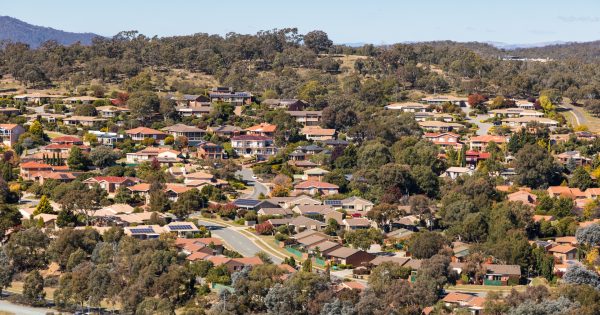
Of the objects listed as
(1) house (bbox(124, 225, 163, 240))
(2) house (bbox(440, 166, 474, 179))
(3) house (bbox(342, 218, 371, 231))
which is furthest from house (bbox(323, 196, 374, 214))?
(1) house (bbox(124, 225, 163, 240))

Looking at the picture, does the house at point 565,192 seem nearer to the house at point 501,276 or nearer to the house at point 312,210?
the house at point 312,210

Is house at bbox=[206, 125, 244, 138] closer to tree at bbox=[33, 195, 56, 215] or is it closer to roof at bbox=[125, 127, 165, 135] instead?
roof at bbox=[125, 127, 165, 135]

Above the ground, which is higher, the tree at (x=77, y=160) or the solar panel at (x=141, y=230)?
the tree at (x=77, y=160)

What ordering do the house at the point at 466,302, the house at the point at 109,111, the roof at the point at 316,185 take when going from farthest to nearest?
the house at the point at 109,111 < the roof at the point at 316,185 < the house at the point at 466,302

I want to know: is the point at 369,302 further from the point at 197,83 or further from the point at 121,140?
the point at 197,83

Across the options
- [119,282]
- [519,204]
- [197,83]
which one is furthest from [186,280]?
[197,83]

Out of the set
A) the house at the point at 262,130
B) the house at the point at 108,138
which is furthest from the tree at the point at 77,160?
the house at the point at 262,130

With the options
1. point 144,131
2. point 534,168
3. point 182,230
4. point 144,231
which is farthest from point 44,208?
point 534,168
